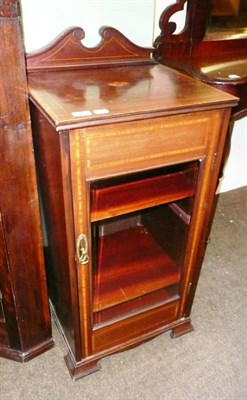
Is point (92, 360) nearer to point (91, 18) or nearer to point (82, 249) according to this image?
point (82, 249)

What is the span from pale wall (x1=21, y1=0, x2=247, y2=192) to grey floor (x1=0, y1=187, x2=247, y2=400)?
1.12m

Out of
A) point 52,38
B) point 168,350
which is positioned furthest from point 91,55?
point 168,350

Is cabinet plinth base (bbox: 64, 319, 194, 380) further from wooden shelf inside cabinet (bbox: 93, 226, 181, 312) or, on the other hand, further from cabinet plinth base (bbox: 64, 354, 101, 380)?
wooden shelf inside cabinet (bbox: 93, 226, 181, 312)

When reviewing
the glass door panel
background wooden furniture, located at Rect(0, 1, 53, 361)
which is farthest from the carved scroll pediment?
the glass door panel

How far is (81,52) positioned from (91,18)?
138mm

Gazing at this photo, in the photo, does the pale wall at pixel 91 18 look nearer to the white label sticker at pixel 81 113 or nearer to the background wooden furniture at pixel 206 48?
the background wooden furniture at pixel 206 48

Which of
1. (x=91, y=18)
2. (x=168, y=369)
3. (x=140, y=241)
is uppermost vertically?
(x=91, y=18)

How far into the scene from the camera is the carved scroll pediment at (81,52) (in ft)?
3.73

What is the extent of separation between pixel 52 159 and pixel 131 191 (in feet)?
0.93

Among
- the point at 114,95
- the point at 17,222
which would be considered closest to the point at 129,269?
the point at 17,222

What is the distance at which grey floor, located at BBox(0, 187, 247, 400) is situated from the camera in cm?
123

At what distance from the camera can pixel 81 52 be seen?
119 centimetres

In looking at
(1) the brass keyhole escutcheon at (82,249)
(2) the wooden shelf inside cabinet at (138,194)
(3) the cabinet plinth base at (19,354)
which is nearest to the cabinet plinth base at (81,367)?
(3) the cabinet plinth base at (19,354)

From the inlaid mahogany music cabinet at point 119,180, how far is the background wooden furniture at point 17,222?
53 mm
